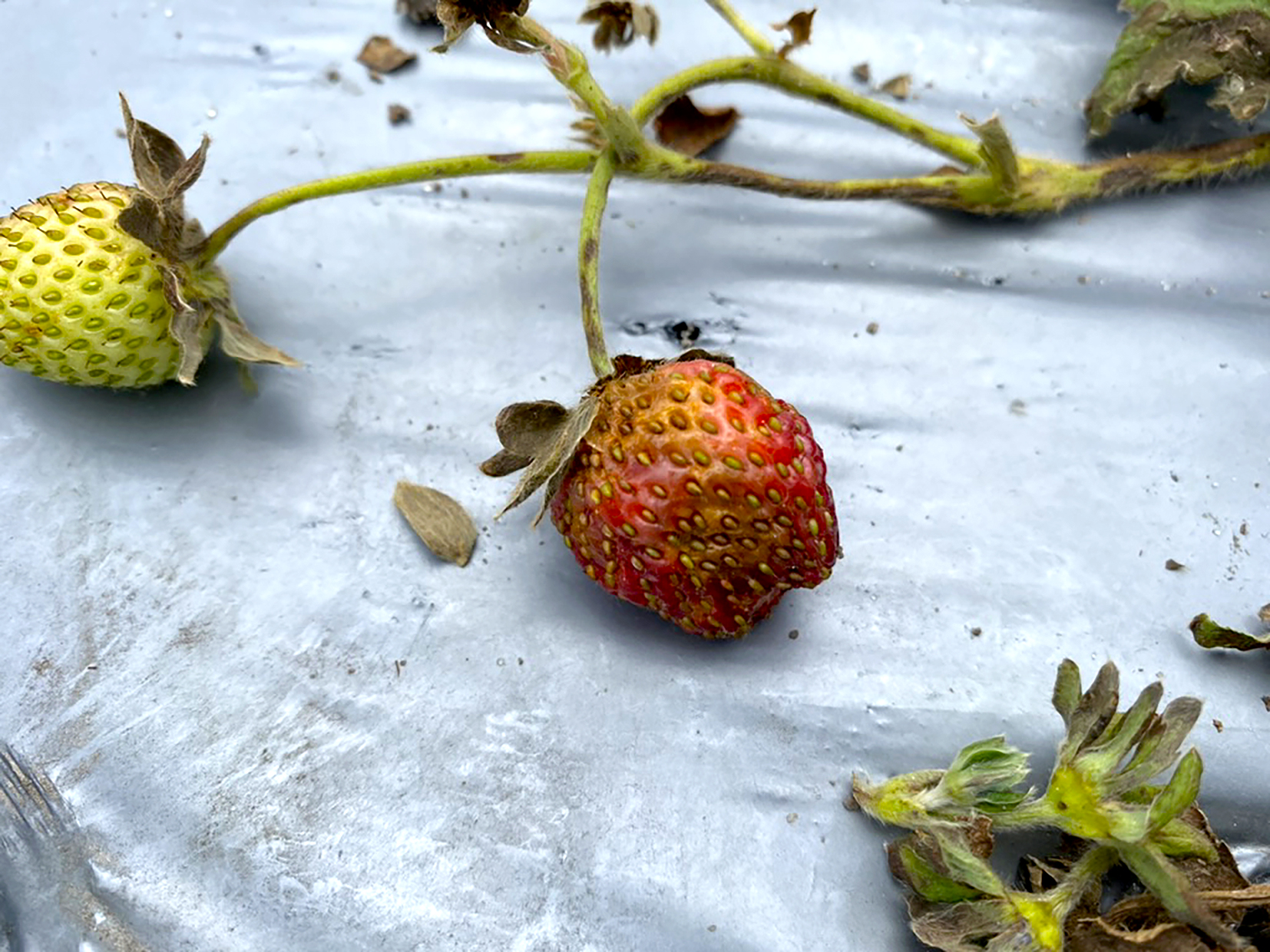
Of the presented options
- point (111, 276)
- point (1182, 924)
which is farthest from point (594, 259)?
point (1182, 924)

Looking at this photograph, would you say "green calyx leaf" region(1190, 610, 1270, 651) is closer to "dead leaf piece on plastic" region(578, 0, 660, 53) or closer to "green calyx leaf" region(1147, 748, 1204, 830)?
"green calyx leaf" region(1147, 748, 1204, 830)

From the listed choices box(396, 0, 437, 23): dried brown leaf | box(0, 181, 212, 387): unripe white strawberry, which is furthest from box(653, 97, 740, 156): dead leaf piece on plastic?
box(0, 181, 212, 387): unripe white strawberry

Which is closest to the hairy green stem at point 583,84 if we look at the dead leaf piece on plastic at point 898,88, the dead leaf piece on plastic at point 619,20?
the dead leaf piece on plastic at point 619,20

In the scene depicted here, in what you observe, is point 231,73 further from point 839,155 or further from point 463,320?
point 839,155

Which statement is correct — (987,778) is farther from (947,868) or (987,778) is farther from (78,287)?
(78,287)

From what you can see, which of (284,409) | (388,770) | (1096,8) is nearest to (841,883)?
(388,770)

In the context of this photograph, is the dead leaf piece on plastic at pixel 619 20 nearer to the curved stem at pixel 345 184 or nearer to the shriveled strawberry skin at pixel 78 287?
the curved stem at pixel 345 184
